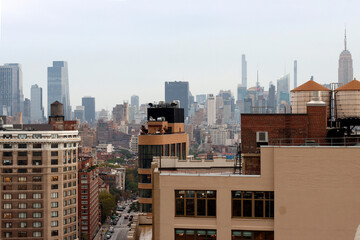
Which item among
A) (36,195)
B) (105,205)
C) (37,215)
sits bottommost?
(105,205)

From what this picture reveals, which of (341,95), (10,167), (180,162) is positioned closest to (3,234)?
(10,167)

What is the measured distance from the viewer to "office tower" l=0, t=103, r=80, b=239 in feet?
277

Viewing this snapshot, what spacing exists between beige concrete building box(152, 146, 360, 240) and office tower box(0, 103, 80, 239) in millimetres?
67152

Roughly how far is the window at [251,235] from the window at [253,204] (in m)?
0.64

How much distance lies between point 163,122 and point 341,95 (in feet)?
113

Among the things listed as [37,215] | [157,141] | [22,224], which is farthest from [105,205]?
[157,141]

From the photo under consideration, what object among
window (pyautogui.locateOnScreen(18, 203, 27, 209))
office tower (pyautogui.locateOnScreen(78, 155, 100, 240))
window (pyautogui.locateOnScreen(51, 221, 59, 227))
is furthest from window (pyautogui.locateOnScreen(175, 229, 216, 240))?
office tower (pyautogui.locateOnScreen(78, 155, 100, 240))

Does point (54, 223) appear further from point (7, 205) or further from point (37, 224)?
point (7, 205)

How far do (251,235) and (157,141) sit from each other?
3419 centimetres

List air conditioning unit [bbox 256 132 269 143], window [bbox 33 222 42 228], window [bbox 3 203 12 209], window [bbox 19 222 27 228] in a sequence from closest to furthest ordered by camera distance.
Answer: air conditioning unit [bbox 256 132 269 143] < window [bbox 3 203 12 209] < window [bbox 19 222 27 228] < window [bbox 33 222 42 228]

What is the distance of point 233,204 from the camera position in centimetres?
2138

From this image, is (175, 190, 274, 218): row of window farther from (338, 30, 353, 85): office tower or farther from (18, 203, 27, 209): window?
(338, 30, 353, 85): office tower

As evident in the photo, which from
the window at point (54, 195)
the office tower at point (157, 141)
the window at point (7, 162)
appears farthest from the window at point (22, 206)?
the office tower at point (157, 141)

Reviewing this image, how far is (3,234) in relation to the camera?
277 feet
